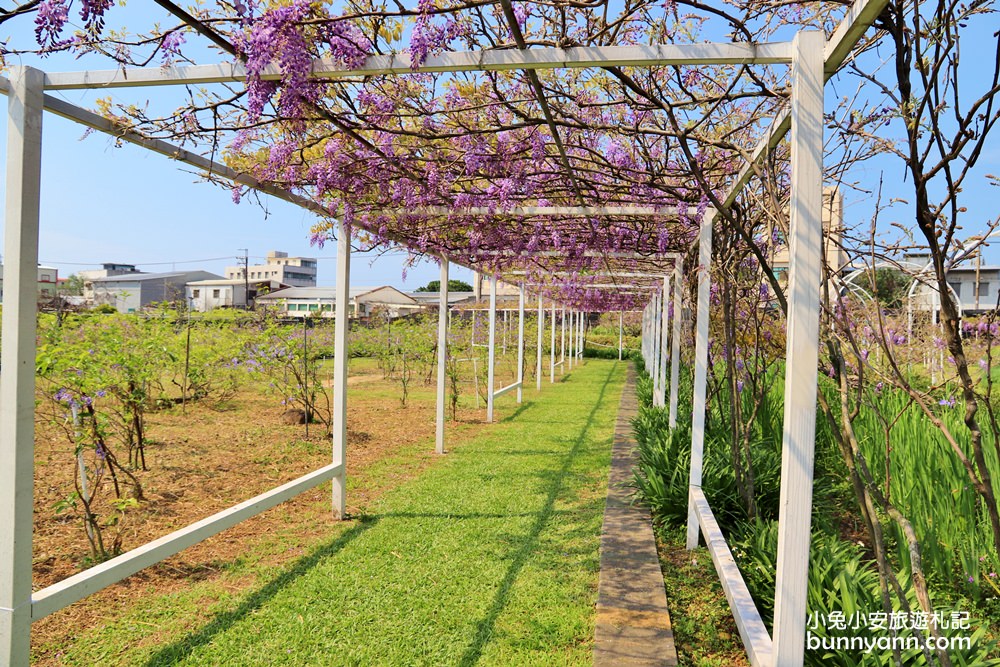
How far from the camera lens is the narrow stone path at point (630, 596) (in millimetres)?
2828

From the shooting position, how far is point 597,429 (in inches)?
362

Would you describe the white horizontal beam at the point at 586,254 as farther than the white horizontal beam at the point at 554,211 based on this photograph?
Yes

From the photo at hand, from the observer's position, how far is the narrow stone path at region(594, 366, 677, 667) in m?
2.83

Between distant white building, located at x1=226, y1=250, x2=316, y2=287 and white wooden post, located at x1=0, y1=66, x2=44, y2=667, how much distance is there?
6962cm

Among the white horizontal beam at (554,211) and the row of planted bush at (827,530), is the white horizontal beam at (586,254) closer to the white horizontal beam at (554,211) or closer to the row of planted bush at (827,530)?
the white horizontal beam at (554,211)

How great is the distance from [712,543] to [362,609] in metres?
1.95

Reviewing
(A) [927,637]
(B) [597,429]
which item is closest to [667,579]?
(A) [927,637]

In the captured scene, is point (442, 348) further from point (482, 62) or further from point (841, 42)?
point (841, 42)

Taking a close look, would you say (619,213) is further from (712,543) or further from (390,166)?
(712,543)

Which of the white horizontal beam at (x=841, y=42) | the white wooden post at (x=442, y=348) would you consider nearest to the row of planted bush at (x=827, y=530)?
the white horizontal beam at (x=841, y=42)

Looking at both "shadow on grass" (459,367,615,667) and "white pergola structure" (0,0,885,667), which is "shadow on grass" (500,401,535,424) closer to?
"shadow on grass" (459,367,615,667)

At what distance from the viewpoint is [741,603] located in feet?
8.86

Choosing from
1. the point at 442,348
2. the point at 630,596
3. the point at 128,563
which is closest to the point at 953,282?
the point at 630,596

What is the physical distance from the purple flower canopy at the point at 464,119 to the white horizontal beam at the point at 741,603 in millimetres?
1803
